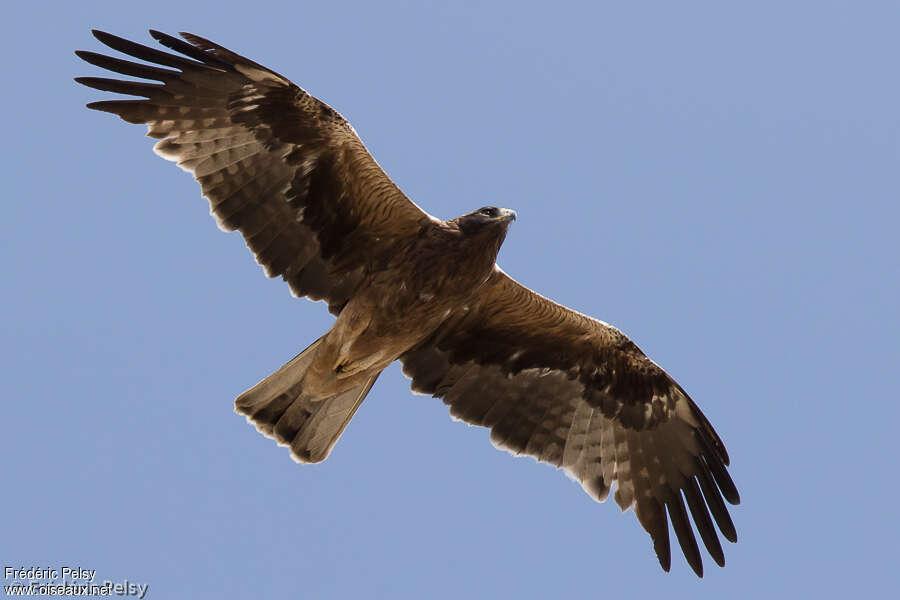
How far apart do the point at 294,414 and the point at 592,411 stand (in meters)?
3.33

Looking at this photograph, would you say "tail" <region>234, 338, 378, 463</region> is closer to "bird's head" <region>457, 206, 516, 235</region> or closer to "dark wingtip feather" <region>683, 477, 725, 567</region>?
"bird's head" <region>457, 206, 516, 235</region>

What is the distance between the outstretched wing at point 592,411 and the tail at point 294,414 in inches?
41.3

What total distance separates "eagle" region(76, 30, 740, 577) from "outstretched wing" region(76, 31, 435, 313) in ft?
0.05

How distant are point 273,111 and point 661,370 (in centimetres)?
500

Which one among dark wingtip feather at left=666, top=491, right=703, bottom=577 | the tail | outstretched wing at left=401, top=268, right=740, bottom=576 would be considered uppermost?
outstretched wing at left=401, top=268, right=740, bottom=576

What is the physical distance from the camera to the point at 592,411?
45.4 feet

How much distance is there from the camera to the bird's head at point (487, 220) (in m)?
12.1

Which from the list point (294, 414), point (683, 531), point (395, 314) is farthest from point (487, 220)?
point (683, 531)

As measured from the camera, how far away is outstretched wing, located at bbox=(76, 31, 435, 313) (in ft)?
39.6

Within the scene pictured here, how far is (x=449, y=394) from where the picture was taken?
13578mm

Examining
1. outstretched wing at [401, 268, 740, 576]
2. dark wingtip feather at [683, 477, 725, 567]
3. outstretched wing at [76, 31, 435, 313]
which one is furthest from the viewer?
outstretched wing at [401, 268, 740, 576]

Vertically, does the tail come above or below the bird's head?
below

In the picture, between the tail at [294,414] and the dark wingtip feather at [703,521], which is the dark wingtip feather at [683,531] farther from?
the tail at [294,414]

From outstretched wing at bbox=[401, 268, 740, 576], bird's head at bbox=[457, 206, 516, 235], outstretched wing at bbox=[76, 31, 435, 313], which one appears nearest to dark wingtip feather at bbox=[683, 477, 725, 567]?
outstretched wing at bbox=[401, 268, 740, 576]
